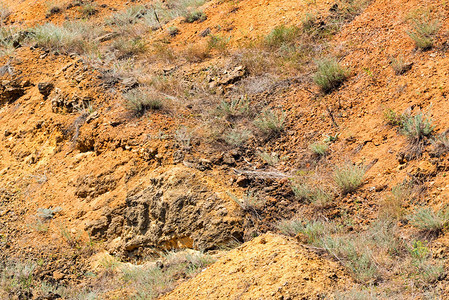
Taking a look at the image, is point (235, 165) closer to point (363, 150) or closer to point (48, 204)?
point (363, 150)

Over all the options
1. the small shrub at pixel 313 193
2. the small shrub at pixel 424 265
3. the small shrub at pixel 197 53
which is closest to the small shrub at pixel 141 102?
the small shrub at pixel 197 53

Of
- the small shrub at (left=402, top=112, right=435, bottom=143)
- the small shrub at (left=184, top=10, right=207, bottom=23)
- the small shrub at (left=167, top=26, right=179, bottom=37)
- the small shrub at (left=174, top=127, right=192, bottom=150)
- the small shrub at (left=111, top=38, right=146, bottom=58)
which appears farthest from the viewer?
the small shrub at (left=184, top=10, right=207, bottom=23)

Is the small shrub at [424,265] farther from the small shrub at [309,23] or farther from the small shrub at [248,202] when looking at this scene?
the small shrub at [309,23]

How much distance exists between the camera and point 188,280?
13.8 ft

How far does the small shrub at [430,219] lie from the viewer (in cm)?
363

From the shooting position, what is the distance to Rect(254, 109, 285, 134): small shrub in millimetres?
5660

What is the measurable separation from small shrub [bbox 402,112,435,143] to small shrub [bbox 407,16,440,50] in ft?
4.15

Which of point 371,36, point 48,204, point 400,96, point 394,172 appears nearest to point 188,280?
point 394,172

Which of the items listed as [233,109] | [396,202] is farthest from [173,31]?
[396,202]

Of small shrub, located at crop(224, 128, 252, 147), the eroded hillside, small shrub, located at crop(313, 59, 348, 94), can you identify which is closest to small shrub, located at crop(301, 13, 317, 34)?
the eroded hillside

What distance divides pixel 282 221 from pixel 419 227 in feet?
4.39

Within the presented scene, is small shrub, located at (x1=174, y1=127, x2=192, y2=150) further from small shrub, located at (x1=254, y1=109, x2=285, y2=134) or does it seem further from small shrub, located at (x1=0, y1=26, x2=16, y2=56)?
small shrub, located at (x1=0, y1=26, x2=16, y2=56)

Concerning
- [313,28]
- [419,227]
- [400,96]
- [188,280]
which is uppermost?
[313,28]

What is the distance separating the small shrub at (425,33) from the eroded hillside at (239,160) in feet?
0.08
